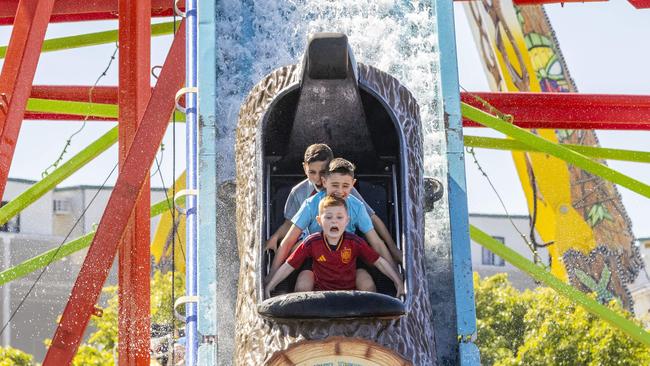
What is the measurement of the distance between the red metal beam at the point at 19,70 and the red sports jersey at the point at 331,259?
2.84 meters

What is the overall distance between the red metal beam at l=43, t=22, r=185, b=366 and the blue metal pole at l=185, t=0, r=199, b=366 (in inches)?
27.8

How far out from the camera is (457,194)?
6.21 metres

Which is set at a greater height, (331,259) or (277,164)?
(277,164)

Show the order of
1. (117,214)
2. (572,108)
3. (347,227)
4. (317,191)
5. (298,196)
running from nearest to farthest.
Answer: (347,227), (317,191), (298,196), (117,214), (572,108)

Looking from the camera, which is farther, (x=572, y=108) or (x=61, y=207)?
(x=61, y=207)

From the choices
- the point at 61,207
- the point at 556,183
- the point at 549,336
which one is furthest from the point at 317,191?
the point at 61,207

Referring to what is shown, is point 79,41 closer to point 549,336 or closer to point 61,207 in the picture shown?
point 549,336

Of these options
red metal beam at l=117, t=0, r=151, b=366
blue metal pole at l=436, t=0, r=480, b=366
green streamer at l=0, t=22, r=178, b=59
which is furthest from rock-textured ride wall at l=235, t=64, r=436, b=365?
green streamer at l=0, t=22, r=178, b=59

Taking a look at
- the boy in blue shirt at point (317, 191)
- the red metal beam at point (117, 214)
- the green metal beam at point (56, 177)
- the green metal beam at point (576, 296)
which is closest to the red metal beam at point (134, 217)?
the red metal beam at point (117, 214)

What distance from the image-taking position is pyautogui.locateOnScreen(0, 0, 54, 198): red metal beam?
25.1 feet

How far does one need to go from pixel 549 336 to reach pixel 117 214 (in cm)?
919

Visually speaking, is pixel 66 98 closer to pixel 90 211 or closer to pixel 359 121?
pixel 359 121

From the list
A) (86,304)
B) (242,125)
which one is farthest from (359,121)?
(86,304)

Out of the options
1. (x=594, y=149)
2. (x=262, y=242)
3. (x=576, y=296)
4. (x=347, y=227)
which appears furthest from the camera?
(x=594, y=149)
